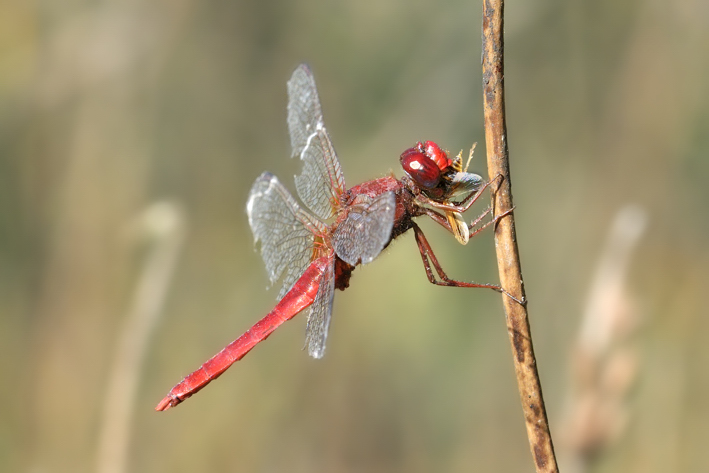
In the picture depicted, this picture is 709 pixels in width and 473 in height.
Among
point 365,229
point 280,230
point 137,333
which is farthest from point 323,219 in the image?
point 137,333

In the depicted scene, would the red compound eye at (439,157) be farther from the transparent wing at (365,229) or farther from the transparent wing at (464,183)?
the transparent wing at (365,229)

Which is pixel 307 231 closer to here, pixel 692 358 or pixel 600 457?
pixel 600 457

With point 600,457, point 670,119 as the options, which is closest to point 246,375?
point 600,457

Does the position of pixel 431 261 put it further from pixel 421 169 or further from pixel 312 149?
pixel 312 149

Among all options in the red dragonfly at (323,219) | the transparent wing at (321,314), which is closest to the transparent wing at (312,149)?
the red dragonfly at (323,219)

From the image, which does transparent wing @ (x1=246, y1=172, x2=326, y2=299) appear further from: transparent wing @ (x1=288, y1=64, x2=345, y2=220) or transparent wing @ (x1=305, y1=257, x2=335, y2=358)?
transparent wing @ (x1=305, y1=257, x2=335, y2=358)

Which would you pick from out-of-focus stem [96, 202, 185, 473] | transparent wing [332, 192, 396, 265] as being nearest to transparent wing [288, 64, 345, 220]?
transparent wing [332, 192, 396, 265]
